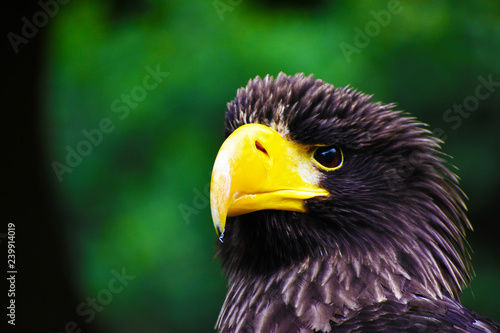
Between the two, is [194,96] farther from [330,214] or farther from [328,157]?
[330,214]

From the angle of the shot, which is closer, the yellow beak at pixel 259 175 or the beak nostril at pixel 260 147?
the yellow beak at pixel 259 175

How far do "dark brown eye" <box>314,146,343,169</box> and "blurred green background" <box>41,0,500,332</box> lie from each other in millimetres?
1680

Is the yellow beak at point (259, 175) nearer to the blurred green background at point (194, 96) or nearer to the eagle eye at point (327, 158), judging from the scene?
the eagle eye at point (327, 158)

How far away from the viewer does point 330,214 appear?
6.88 ft

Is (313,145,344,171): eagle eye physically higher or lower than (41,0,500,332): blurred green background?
lower

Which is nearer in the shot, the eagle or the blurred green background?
the eagle

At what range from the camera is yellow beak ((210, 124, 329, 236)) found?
1847 mm

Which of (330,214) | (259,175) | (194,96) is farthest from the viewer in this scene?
(194,96)

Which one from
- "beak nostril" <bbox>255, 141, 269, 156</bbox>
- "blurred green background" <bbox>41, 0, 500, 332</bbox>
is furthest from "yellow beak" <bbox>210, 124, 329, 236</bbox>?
"blurred green background" <bbox>41, 0, 500, 332</bbox>

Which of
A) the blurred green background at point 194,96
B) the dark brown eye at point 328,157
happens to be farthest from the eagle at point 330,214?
the blurred green background at point 194,96

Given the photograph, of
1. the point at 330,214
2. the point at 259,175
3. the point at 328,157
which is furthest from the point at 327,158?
the point at 259,175

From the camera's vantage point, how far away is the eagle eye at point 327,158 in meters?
2.14

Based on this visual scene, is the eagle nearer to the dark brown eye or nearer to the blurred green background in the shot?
the dark brown eye

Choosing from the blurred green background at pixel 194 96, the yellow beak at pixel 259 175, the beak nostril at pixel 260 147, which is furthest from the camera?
the blurred green background at pixel 194 96
